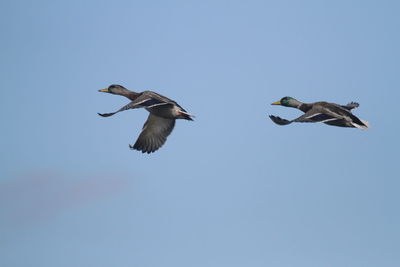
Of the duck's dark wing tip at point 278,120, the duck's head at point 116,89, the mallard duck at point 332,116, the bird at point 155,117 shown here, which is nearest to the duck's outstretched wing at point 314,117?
the mallard duck at point 332,116

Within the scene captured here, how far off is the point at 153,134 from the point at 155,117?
2.16ft

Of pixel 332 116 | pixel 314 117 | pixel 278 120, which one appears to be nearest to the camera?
pixel 278 120

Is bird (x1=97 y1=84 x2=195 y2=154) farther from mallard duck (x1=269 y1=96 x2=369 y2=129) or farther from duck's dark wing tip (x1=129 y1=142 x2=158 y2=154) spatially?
mallard duck (x1=269 y1=96 x2=369 y2=129)

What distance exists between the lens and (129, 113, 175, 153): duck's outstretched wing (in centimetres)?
3061

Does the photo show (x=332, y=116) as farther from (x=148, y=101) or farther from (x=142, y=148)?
(x=142, y=148)

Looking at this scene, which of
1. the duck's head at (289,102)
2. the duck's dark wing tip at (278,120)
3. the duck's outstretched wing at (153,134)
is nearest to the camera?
the duck's dark wing tip at (278,120)

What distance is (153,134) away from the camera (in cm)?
3083

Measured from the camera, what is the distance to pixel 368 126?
27.2 metres

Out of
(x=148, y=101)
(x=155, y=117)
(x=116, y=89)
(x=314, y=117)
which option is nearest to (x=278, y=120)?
(x=314, y=117)

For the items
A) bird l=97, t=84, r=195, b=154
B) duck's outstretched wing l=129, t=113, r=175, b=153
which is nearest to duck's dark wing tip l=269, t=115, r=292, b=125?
bird l=97, t=84, r=195, b=154

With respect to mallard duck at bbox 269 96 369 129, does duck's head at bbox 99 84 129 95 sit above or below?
below

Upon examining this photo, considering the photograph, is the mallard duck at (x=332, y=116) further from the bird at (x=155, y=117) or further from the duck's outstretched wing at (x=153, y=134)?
the duck's outstretched wing at (x=153, y=134)

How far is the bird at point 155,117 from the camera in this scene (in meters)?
28.6

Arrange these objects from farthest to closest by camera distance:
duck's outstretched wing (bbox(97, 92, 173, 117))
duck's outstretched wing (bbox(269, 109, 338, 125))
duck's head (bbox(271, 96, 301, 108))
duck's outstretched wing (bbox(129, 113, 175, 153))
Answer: duck's outstretched wing (bbox(129, 113, 175, 153)), duck's head (bbox(271, 96, 301, 108)), duck's outstretched wing (bbox(97, 92, 173, 117)), duck's outstretched wing (bbox(269, 109, 338, 125))
